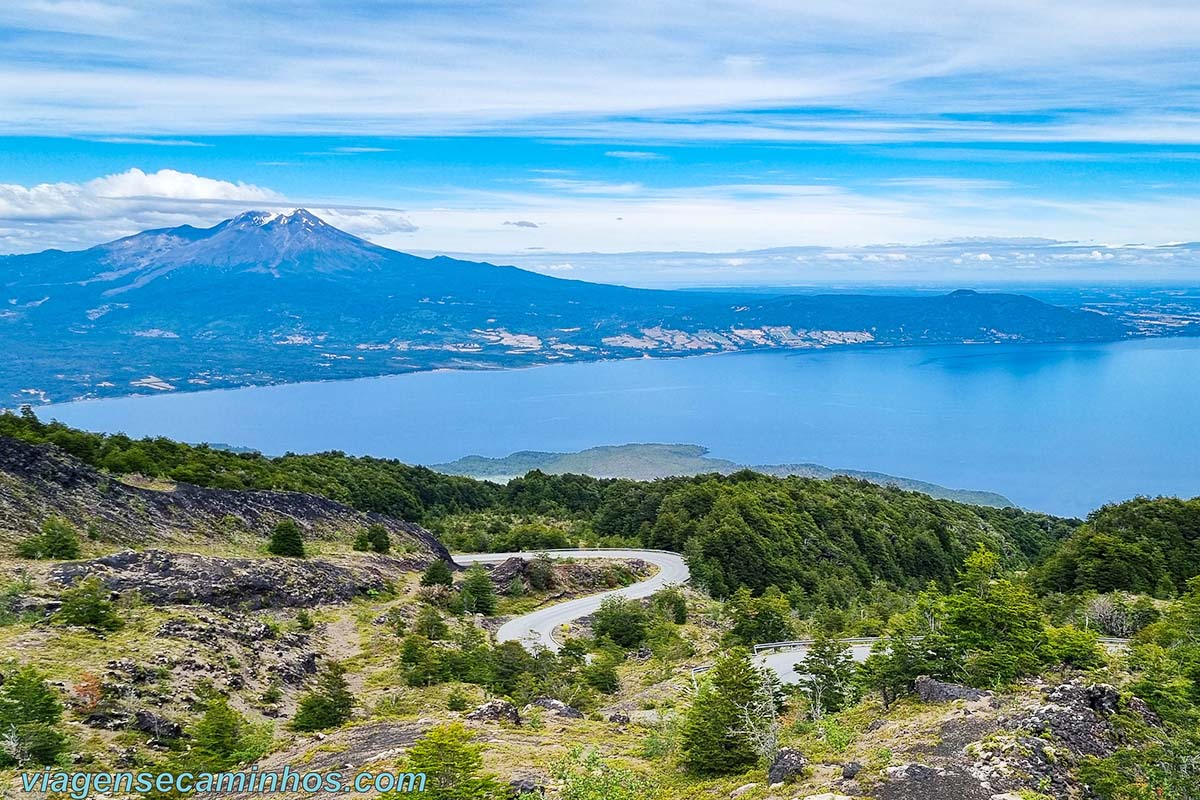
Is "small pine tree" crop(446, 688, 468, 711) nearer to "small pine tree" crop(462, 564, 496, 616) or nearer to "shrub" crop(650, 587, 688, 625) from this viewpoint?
"small pine tree" crop(462, 564, 496, 616)

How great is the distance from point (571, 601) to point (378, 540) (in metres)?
10.9

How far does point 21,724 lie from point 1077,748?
20.3 meters

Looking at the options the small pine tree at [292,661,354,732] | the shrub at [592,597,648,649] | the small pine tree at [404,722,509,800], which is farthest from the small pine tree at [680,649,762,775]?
the shrub at [592,597,648,649]

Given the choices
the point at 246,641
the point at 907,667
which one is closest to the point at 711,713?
the point at 907,667

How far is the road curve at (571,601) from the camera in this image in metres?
36.4

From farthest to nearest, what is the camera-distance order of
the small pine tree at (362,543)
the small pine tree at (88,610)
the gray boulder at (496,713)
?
the small pine tree at (362,543), the small pine tree at (88,610), the gray boulder at (496,713)

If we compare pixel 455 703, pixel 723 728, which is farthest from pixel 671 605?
pixel 723 728

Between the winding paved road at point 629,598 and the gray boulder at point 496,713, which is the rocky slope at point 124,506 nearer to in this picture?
the winding paved road at point 629,598

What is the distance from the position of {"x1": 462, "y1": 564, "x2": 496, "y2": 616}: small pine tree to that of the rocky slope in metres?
8.31

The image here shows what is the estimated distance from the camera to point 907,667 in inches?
768

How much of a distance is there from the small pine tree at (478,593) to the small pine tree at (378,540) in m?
5.34

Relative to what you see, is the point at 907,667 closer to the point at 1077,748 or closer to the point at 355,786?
the point at 1077,748

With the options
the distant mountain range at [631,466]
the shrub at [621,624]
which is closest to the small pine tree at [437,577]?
the shrub at [621,624]

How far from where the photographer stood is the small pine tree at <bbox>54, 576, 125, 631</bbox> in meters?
21.9
